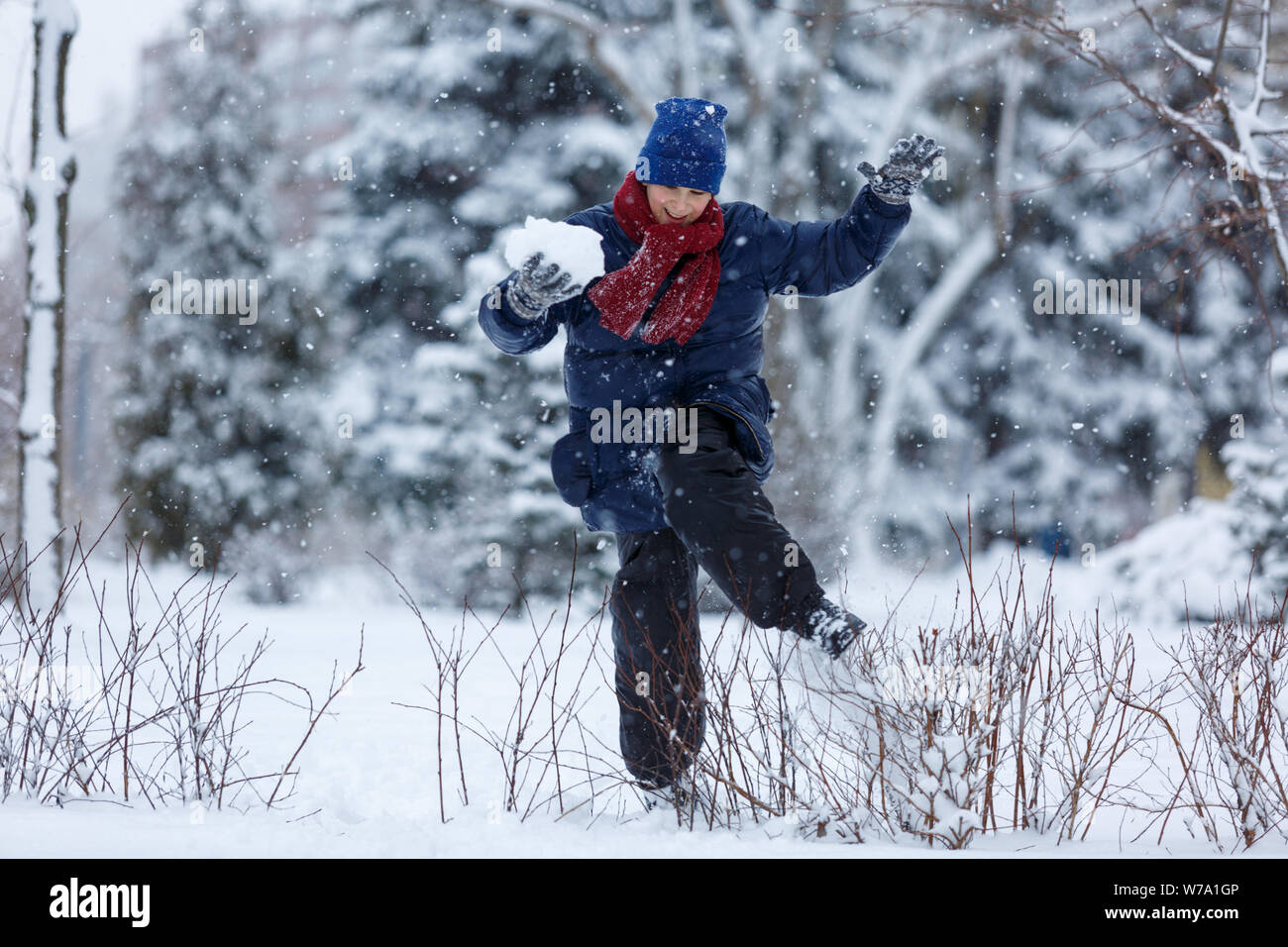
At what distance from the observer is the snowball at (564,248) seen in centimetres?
247

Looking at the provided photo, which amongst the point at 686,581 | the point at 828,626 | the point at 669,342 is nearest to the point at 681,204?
the point at 669,342

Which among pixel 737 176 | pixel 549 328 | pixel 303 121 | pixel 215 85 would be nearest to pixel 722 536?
Result: pixel 549 328

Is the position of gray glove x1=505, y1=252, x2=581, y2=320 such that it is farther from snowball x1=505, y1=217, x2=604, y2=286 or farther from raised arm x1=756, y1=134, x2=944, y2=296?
raised arm x1=756, y1=134, x2=944, y2=296

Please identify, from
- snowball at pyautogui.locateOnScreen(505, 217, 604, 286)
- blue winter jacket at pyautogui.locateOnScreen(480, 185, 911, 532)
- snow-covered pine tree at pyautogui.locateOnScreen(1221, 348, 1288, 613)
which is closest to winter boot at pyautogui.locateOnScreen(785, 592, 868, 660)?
blue winter jacket at pyautogui.locateOnScreen(480, 185, 911, 532)

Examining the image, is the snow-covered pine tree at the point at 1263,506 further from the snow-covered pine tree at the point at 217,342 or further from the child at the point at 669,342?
the snow-covered pine tree at the point at 217,342

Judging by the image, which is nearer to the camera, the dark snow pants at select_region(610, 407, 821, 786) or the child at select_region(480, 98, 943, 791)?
the dark snow pants at select_region(610, 407, 821, 786)

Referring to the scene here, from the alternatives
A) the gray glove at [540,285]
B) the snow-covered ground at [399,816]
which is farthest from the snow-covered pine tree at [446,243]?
the gray glove at [540,285]

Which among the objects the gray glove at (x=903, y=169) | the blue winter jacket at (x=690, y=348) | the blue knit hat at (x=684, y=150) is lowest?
the blue winter jacket at (x=690, y=348)

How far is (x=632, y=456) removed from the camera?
275 cm

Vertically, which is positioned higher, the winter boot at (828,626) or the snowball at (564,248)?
the snowball at (564,248)

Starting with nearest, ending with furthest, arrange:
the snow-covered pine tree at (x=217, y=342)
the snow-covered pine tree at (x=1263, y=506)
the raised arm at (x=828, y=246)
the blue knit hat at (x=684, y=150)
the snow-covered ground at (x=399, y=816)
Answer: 1. the snow-covered ground at (x=399, y=816)
2. the raised arm at (x=828, y=246)
3. the blue knit hat at (x=684, y=150)
4. the snow-covered pine tree at (x=1263, y=506)
5. the snow-covered pine tree at (x=217, y=342)

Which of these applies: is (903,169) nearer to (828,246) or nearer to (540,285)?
(828,246)

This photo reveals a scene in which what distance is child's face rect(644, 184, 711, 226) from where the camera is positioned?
9.19 feet

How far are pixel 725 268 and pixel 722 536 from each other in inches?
29.6
